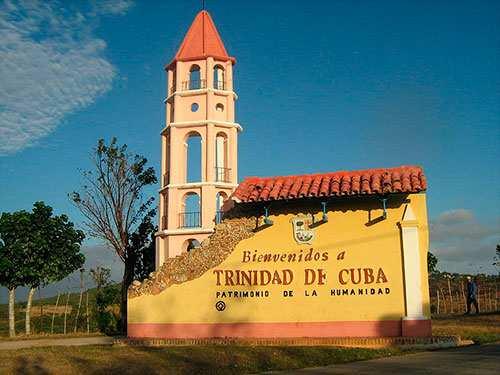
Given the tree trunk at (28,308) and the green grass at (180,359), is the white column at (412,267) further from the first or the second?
the tree trunk at (28,308)

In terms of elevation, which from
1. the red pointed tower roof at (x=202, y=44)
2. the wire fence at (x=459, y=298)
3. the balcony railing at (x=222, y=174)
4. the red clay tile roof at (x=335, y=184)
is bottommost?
the wire fence at (x=459, y=298)

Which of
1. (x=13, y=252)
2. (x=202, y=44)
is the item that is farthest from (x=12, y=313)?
(x=202, y=44)

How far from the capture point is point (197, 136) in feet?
74.0

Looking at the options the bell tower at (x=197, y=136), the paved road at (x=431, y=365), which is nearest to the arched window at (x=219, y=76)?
the bell tower at (x=197, y=136)

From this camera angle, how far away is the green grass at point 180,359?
10469 mm

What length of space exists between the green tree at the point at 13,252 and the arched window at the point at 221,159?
27.3 feet

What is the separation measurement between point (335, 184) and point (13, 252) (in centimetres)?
1470

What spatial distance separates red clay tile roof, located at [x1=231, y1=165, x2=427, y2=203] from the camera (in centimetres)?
1376

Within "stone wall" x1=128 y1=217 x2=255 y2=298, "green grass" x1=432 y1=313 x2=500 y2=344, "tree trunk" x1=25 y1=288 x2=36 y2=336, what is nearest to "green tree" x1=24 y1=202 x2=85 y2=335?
"tree trunk" x1=25 y1=288 x2=36 y2=336

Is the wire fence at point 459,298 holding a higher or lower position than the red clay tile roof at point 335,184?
lower

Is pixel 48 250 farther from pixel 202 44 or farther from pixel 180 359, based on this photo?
pixel 180 359

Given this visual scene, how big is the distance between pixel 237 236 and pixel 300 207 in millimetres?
1835

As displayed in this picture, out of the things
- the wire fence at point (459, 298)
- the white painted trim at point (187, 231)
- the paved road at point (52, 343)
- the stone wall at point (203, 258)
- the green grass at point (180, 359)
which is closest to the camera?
the green grass at point (180, 359)

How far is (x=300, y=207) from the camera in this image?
14664 millimetres
